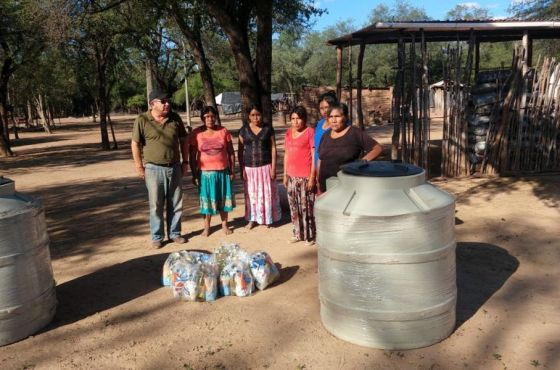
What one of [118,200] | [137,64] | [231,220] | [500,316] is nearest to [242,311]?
[500,316]

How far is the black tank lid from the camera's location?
3154 millimetres

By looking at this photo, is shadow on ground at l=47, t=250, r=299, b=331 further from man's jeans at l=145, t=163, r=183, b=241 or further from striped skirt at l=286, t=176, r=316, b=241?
striped skirt at l=286, t=176, r=316, b=241

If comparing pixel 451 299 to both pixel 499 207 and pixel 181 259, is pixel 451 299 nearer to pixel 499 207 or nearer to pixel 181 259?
pixel 181 259

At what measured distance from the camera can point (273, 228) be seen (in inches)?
236

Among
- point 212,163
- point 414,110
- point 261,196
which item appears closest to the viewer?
point 212,163

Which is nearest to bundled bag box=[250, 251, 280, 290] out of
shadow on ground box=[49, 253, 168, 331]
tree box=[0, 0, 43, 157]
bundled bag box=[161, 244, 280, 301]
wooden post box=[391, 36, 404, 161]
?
bundled bag box=[161, 244, 280, 301]

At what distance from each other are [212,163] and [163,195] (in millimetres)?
654

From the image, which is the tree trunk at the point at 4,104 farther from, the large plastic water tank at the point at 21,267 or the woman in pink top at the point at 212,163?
the large plastic water tank at the point at 21,267

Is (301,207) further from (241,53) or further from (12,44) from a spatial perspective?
(12,44)

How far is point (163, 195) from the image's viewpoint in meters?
5.27

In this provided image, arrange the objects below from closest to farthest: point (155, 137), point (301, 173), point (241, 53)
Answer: point (155, 137)
point (301, 173)
point (241, 53)

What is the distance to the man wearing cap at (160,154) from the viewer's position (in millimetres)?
5023

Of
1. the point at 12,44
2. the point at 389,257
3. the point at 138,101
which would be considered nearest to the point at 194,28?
the point at 12,44

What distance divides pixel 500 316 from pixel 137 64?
24028mm
